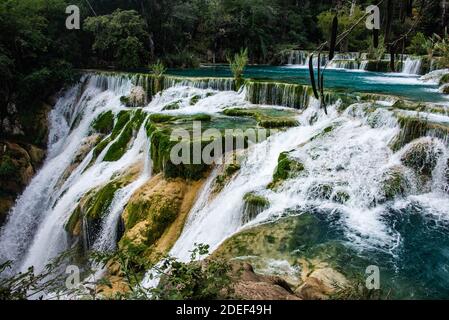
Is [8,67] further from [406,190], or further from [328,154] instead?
[406,190]

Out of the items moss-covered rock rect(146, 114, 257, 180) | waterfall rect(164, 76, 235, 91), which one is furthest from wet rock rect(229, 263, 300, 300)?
A: waterfall rect(164, 76, 235, 91)

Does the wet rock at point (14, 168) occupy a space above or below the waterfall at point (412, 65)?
below

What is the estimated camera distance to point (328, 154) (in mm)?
8586

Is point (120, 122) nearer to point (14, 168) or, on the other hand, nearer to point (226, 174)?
point (14, 168)

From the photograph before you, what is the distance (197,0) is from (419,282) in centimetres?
2397

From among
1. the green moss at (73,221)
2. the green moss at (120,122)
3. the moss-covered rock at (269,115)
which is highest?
the moss-covered rock at (269,115)

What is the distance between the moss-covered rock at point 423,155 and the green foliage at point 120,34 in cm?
1477

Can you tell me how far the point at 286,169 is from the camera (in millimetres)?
8172

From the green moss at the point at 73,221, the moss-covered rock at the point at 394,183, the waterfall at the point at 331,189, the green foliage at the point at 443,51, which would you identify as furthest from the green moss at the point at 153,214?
the green foliage at the point at 443,51

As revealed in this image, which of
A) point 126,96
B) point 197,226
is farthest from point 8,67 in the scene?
point 197,226

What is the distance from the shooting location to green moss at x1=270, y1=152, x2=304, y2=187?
8008 mm

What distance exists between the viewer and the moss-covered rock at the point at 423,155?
7828 millimetres

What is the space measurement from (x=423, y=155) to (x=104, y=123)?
1035cm

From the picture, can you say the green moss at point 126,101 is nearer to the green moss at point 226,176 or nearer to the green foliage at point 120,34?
the green foliage at point 120,34
